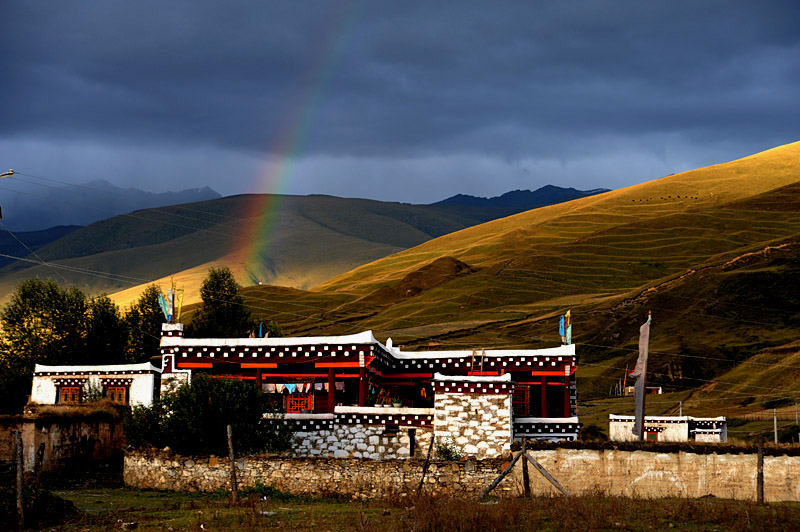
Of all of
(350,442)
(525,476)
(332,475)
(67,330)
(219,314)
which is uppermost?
(219,314)

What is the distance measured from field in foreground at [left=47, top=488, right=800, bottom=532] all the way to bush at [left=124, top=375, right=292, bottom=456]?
20.9 feet

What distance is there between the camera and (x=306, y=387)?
1778 inches

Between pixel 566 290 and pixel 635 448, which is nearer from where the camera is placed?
pixel 635 448

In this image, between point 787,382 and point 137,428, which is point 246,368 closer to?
point 137,428

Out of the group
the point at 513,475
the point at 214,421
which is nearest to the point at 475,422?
the point at 513,475

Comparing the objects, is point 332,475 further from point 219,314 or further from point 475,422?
point 219,314

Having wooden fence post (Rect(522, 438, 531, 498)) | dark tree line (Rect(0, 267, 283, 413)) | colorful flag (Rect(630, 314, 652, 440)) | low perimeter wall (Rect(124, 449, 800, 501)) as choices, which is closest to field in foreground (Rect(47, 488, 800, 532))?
wooden fence post (Rect(522, 438, 531, 498))

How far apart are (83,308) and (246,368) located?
43.5m

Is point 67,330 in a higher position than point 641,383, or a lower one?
higher

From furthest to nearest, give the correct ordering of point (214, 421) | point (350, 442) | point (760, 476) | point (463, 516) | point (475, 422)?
point (350, 442) < point (475, 422) < point (214, 421) < point (760, 476) < point (463, 516)

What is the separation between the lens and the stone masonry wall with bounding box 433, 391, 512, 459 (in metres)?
35.9

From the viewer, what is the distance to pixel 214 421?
36188 mm

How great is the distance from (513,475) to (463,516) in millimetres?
8769

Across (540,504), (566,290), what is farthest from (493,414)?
(566,290)
